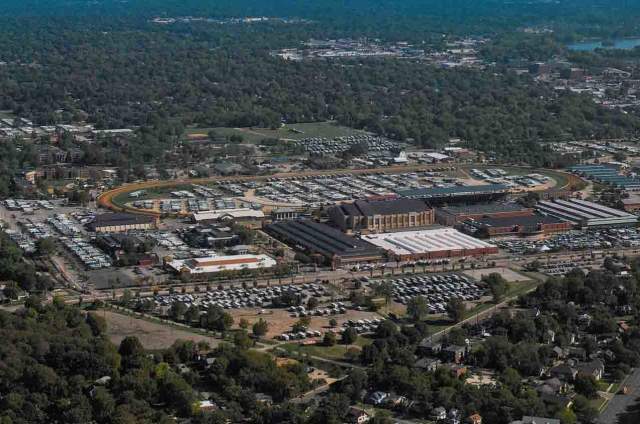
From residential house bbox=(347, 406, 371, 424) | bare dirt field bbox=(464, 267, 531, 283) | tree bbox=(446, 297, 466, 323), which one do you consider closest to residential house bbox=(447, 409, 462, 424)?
residential house bbox=(347, 406, 371, 424)

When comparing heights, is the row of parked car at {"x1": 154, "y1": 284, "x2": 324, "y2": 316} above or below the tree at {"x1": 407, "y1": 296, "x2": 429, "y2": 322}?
below

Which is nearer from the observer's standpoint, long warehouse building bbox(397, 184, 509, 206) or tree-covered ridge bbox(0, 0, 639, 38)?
long warehouse building bbox(397, 184, 509, 206)

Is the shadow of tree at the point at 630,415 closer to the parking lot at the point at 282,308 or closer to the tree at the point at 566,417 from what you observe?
the tree at the point at 566,417

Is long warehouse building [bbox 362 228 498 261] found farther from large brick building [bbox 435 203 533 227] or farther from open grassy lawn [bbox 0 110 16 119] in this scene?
open grassy lawn [bbox 0 110 16 119]

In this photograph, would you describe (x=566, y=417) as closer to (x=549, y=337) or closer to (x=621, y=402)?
(x=621, y=402)

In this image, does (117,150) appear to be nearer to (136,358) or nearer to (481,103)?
(481,103)

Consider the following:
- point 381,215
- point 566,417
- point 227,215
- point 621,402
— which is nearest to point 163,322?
point 566,417
